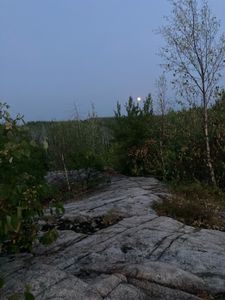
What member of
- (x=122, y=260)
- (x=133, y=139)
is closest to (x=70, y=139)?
(x=133, y=139)

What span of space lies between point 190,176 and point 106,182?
1.82m

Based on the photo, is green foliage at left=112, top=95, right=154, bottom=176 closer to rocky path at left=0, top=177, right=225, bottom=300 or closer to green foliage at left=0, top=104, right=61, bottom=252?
rocky path at left=0, top=177, right=225, bottom=300

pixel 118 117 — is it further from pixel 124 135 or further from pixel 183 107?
pixel 183 107

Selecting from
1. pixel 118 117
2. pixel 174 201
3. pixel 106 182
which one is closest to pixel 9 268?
pixel 174 201

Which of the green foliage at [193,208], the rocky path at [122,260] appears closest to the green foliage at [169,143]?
the green foliage at [193,208]

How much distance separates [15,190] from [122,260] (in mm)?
2162

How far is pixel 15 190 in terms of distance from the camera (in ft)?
13.1

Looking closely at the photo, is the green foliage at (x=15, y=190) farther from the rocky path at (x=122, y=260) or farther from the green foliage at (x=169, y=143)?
the green foliage at (x=169, y=143)

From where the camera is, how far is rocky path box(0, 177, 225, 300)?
4609mm

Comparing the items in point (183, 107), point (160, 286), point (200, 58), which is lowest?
point (160, 286)

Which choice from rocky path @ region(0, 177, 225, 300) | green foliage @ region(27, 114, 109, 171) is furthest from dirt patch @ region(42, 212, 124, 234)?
green foliage @ region(27, 114, 109, 171)

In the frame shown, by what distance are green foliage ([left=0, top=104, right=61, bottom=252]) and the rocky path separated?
0.32 metres

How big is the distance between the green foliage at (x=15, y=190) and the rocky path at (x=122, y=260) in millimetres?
319

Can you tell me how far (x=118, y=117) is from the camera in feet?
41.7
